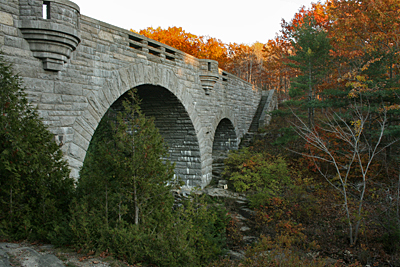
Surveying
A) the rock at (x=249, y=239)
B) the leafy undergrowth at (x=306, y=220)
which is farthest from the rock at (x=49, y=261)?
the rock at (x=249, y=239)

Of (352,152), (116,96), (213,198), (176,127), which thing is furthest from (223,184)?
(116,96)

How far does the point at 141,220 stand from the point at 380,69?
11253mm

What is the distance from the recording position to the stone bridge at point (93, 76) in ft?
15.1

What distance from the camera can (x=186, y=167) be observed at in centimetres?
1145

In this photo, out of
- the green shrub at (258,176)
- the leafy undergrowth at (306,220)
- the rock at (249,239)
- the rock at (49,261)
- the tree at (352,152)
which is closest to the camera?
the rock at (49,261)

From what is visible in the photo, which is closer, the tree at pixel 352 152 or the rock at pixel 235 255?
the rock at pixel 235 255

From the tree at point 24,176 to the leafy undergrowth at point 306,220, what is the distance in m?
3.12

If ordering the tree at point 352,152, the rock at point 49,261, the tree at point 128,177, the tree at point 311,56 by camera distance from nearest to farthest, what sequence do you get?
the rock at point 49,261 → the tree at point 128,177 → the tree at point 352,152 → the tree at point 311,56

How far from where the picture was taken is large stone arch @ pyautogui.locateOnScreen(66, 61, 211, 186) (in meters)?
5.60

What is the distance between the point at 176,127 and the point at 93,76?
5.06m

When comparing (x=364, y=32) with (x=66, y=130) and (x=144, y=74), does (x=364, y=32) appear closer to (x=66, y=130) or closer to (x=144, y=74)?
(x=144, y=74)

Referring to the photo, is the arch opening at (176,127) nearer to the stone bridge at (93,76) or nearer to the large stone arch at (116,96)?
the stone bridge at (93,76)

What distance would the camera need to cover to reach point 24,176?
3.58m

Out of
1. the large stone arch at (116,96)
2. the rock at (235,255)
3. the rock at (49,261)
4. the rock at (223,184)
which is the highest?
the large stone arch at (116,96)
